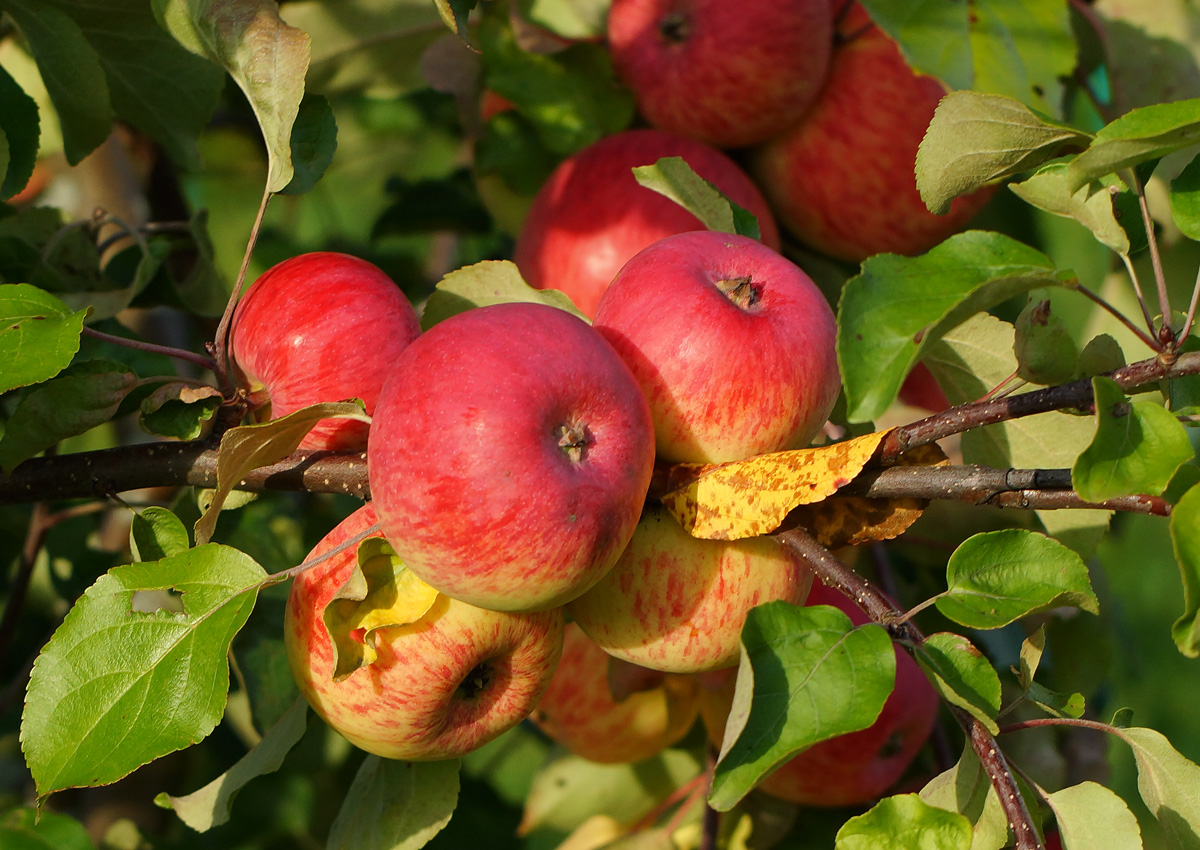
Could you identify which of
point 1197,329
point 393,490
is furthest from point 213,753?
point 1197,329

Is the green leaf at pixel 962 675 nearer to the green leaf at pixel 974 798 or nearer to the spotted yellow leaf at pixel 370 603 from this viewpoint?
the green leaf at pixel 974 798

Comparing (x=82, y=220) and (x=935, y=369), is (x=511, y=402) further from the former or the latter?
(x=82, y=220)

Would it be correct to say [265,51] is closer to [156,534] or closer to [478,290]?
[478,290]

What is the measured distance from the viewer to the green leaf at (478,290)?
92cm

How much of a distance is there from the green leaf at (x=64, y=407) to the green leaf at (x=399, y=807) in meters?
0.41

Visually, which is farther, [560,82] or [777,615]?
[560,82]

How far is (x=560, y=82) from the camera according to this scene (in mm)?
1378

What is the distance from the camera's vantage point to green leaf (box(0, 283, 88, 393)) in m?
0.72

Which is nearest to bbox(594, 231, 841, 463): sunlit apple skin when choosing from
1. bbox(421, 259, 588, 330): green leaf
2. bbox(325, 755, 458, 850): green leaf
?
bbox(421, 259, 588, 330): green leaf

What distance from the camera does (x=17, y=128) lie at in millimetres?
1055

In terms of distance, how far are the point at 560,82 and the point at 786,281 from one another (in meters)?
0.69

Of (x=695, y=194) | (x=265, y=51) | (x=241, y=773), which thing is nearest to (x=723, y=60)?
(x=695, y=194)

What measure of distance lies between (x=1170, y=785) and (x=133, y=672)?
73cm

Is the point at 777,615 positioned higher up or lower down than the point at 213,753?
higher up
